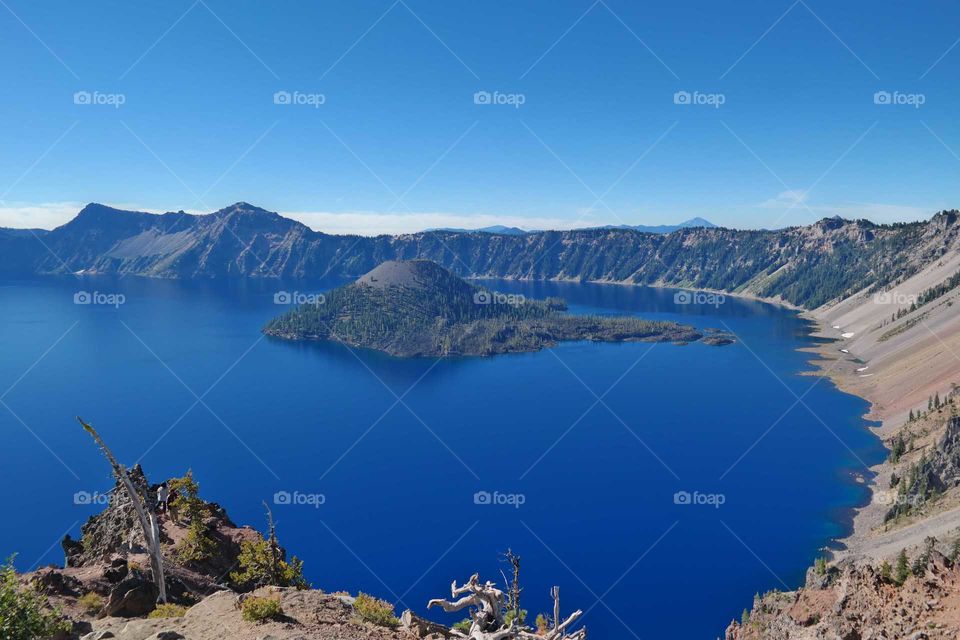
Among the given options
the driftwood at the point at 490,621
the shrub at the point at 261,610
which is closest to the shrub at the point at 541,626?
the driftwood at the point at 490,621

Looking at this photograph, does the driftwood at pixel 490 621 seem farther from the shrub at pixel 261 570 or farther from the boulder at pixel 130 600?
the shrub at pixel 261 570

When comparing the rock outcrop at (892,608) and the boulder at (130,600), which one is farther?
the boulder at (130,600)

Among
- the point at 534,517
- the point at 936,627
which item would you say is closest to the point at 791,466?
the point at 534,517

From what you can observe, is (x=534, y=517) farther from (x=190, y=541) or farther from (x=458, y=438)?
(x=190, y=541)

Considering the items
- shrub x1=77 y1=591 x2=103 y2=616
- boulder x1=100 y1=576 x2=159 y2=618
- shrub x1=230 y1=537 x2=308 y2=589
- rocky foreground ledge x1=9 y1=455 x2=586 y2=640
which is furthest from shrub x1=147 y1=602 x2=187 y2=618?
shrub x1=230 y1=537 x2=308 y2=589

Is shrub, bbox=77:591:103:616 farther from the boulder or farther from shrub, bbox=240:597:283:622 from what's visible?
shrub, bbox=240:597:283:622

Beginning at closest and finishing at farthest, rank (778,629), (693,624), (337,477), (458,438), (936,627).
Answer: (936,627)
(778,629)
(693,624)
(337,477)
(458,438)
